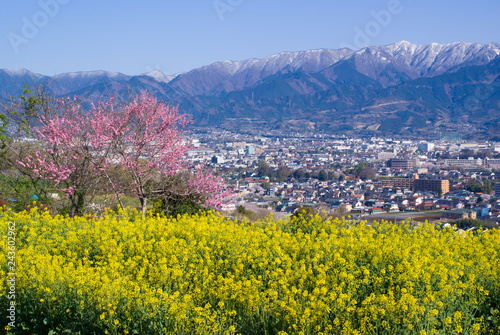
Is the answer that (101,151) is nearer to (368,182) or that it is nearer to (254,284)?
(254,284)

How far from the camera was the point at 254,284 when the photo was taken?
3865mm

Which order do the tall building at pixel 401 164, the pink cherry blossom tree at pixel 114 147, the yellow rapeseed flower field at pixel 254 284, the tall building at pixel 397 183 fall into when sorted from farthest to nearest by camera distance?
the tall building at pixel 401 164 < the tall building at pixel 397 183 < the pink cherry blossom tree at pixel 114 147 < the yellow rapeseed flower field at pixel 254 284

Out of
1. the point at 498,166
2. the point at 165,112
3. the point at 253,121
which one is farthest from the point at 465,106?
the point at 165,112

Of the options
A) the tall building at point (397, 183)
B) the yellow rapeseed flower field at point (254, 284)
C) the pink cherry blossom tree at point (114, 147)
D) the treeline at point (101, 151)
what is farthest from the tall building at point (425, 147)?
the yellow rapeseed flower field at point (254, 284)

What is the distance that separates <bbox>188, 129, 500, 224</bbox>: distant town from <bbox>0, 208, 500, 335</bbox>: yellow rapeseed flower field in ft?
17.0

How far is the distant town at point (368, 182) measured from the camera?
68.5 ft

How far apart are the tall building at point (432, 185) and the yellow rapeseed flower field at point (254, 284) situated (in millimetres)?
38259

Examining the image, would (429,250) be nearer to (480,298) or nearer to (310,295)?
(480,298)

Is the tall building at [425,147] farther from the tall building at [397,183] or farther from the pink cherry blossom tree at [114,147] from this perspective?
the pink cherry blossom tree at [114,147]

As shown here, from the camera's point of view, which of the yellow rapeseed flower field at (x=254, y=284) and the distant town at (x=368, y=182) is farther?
the distant town at (x=368, y=182)

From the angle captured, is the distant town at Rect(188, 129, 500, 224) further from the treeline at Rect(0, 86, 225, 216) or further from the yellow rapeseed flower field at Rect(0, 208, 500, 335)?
the yellow rapeseed flower field at Rect(0, 208, 500, 335)

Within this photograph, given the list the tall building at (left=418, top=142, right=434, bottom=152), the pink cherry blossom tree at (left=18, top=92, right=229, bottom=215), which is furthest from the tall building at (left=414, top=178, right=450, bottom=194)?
the tall building at (left=418, top=142, right=434, bottom=152)

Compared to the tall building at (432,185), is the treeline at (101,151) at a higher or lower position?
higher

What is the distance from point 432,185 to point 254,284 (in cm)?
4408
